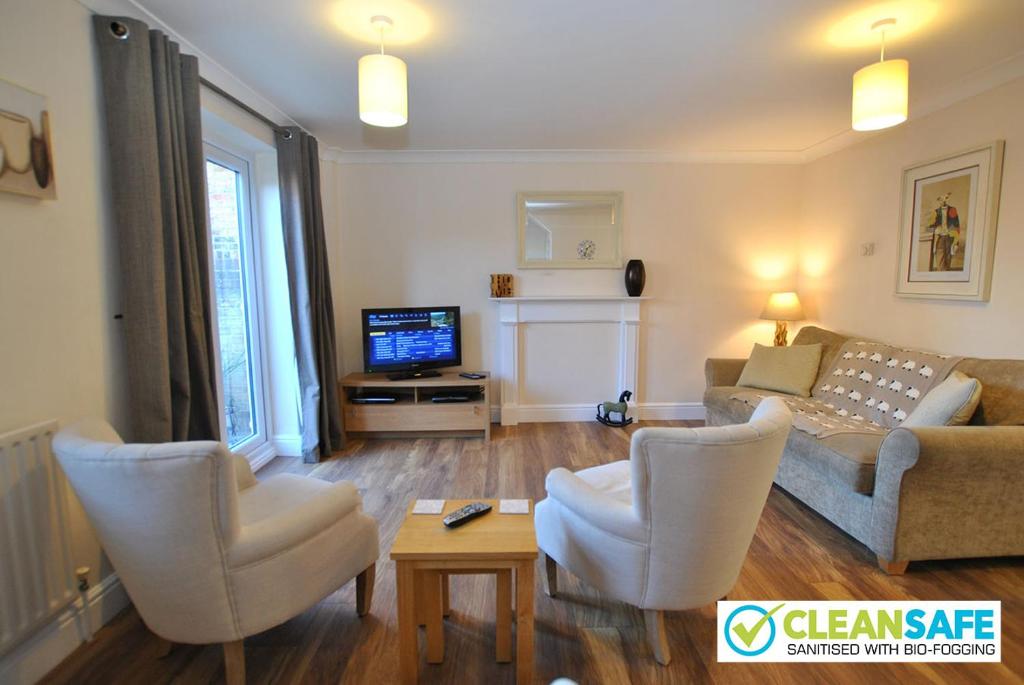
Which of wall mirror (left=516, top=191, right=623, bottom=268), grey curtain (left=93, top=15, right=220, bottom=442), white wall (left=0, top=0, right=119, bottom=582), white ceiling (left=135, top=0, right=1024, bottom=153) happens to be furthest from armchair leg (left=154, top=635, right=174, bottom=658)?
wall mirror (left=516, top=191, right=623, bottom=268)

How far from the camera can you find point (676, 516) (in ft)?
4.63

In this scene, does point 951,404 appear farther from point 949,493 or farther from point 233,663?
point 233,663

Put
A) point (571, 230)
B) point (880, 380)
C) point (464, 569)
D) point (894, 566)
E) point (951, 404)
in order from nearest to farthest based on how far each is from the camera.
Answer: point (464, 569)
point (894, 566)
point (951, 404)
point (880, 380)
point (571, 230)

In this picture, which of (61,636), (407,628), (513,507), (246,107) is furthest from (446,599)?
(246,107)

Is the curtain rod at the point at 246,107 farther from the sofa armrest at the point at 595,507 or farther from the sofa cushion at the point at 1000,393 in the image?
the sofa cushion at the point at 1000,393

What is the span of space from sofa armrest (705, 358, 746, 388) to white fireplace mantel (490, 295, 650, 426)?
26.5 inches

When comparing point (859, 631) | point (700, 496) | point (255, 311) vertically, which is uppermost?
point (255, 311)

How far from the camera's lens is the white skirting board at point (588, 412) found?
170 inches

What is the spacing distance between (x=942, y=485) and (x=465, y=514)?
2000 millimetres

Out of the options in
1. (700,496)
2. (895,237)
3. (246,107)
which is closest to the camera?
(700,496)

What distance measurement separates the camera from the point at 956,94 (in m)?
2.74

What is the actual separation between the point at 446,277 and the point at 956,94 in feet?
11.8

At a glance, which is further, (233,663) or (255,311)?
(255,311)

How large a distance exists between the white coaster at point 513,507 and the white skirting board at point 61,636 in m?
1.56
